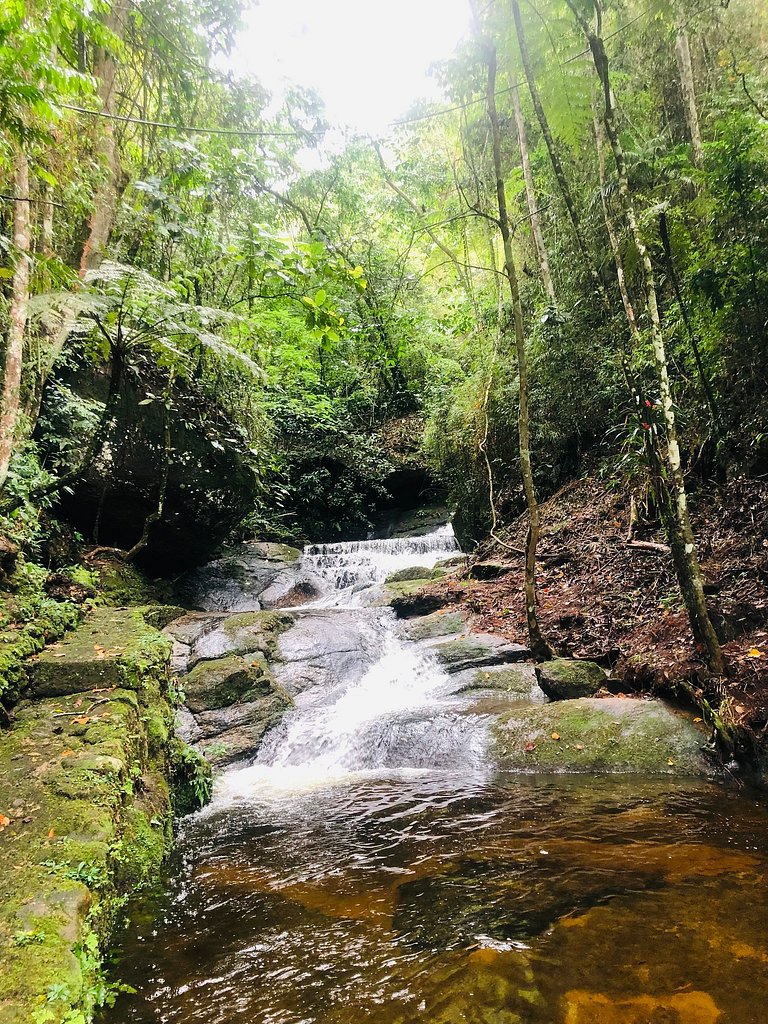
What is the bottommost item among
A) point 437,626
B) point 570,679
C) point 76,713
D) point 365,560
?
point 570,679

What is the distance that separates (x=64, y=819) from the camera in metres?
3.17

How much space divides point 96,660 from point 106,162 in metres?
5.69

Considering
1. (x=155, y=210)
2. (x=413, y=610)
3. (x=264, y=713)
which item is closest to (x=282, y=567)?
(x=413, y=610)

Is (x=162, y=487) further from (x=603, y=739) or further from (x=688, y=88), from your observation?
(x=688, y=88)

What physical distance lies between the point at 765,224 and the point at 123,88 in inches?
312

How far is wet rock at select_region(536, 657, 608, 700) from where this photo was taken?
5938 mm

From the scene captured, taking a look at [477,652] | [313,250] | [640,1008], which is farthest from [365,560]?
[640,1008]

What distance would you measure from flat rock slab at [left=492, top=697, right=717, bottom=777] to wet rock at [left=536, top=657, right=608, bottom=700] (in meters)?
0.23

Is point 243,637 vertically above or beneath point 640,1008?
above

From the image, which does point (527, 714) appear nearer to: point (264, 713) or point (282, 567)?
point (264, 713)

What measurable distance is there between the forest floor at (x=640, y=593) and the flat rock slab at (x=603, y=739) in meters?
0.40

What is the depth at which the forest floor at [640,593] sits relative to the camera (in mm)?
4922

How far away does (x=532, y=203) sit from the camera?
10.4 metres

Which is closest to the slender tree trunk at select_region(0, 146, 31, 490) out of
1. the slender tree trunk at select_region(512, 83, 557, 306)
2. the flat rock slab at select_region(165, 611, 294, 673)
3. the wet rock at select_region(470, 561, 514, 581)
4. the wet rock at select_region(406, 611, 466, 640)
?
the flat rock slab at select_region(165, 611, 294, 673)
